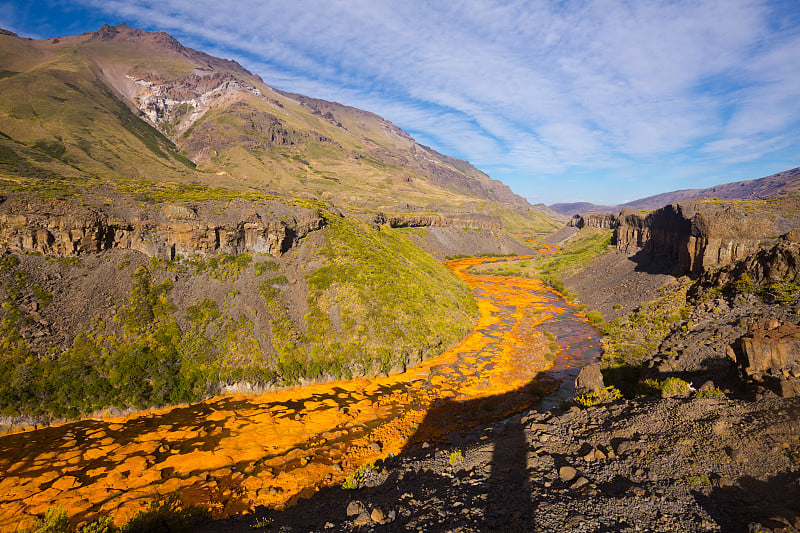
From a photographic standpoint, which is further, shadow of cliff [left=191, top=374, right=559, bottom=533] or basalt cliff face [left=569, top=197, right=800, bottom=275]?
basalt cliff face [left=569, top=197, right=800, bottom=275]

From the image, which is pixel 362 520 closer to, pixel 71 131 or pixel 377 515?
pixel 377 515

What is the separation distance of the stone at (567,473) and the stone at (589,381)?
10.9 m

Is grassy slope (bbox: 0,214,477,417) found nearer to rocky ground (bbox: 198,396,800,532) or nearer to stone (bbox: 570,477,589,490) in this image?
rocky ground (bbox: 198,396,800,532)

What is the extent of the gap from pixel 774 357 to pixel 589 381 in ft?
34.8

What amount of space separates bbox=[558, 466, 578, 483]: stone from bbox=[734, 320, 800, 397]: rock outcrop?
8.99 m

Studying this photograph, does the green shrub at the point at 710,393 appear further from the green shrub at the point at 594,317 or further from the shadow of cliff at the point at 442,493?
the green shrub at the point at 594,317

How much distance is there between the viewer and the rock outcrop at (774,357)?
1336 cm

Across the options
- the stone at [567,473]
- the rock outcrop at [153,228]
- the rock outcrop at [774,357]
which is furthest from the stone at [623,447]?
the rock outcrop at [153,228]

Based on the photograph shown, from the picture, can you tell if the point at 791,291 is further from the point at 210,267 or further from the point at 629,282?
the point at 210,267

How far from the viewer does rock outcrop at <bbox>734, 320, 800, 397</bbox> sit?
13359 mm

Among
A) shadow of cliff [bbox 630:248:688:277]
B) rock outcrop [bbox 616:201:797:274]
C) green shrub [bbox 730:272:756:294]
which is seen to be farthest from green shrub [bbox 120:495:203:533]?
shadow of cliff [bbox 630:248:688:277]

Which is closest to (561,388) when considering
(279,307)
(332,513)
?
(332,513)

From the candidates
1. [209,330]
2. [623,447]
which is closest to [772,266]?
[623,447]

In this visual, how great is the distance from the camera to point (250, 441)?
19.9 metres
